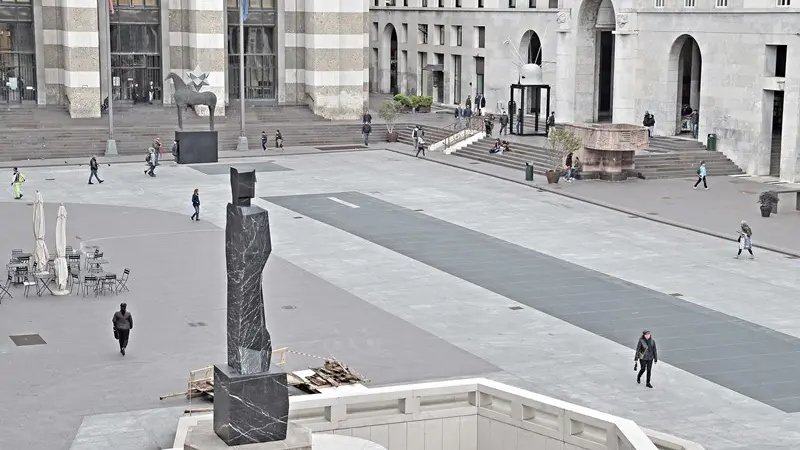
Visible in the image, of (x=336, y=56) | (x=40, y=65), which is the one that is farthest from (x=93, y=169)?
(x=336, y=56)

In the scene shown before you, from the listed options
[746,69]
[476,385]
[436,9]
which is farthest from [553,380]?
[436,9]

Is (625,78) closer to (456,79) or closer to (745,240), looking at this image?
(456,79)

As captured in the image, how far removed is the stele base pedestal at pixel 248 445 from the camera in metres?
18.2

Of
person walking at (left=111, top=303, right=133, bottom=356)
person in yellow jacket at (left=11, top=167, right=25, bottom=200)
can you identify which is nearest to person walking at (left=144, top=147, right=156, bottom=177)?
person in yellow jacket at (left=11, top=167, right=25, bottom=200)

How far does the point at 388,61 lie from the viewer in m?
108

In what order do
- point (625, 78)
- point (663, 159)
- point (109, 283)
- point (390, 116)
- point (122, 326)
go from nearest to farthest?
Result: point (122, 326) → point (109, 283) → point (663, 159) → point (625, 78) → point (390, 116)

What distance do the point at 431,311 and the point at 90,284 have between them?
33.5ft

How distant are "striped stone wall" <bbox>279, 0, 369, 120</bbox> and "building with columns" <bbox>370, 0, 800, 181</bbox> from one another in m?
10.2

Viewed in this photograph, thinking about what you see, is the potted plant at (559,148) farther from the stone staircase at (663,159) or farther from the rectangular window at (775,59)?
the rectangular window at (775,59)

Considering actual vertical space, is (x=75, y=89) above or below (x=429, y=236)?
above

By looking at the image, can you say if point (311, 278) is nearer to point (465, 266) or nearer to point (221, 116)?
point (465, 266)

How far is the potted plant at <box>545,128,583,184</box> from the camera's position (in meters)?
59.5

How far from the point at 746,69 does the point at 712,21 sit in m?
3.49

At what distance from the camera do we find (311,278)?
39594 mm
